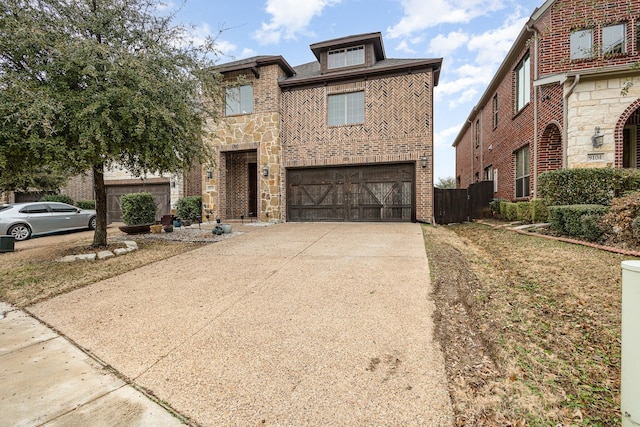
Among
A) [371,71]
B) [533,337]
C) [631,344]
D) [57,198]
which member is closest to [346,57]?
[371,71]

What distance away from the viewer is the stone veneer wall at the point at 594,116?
829cm

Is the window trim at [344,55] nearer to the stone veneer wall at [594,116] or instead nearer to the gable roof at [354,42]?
the gable roof at [354,42]

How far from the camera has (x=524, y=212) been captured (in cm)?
945

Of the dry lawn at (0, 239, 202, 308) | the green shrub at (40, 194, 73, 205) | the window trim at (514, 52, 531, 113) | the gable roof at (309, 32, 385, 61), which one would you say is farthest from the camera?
the green shrub at (40, 194, 73, 205)

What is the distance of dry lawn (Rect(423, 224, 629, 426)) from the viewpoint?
1.90m

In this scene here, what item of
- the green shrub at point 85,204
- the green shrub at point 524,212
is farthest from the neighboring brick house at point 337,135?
the green shrub at point 85,204

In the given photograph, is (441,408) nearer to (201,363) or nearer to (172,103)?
(201,363)

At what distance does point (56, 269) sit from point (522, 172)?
1381 centimetres

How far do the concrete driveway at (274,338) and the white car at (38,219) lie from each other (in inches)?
322

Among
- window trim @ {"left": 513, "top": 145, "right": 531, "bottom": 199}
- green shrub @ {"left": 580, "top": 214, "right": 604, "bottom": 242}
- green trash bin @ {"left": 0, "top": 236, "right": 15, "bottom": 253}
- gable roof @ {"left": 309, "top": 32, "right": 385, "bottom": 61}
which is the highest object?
gable roof @ {"left": 309, "top": 32, "right": 385, "bottom": 61}

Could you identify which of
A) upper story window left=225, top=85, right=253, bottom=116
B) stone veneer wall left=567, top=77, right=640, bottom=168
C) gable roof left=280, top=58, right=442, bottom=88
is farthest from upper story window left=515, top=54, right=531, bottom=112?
upper story window left=225, top=85, right=253, bottom=116

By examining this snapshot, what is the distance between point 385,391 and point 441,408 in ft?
1.14

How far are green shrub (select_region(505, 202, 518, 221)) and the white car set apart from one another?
50.5ft

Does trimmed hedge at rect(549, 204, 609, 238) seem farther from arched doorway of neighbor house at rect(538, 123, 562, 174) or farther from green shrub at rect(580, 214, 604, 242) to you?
arched doorway of neighbor house at rect(538, 123, 562, 174)
